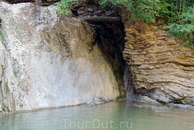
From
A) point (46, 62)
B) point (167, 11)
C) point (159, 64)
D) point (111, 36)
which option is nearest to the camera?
point (46, 62)

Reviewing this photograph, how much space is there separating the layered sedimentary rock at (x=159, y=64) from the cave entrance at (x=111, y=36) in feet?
6.93

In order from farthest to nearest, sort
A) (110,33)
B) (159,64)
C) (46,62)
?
(110,33)
(159,64)
(46,62)

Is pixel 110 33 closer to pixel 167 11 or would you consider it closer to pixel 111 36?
pixel 111 36

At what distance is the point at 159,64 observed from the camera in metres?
9.98

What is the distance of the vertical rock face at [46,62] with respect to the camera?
22.4 feet

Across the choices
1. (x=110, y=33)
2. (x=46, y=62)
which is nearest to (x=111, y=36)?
(x=110, y=33)

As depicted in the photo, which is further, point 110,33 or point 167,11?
point 110,33

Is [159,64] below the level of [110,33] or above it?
below

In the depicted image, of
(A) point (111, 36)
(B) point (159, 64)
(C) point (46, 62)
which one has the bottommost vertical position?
(B) point (159, 64)

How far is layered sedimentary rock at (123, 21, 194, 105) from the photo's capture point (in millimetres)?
9172

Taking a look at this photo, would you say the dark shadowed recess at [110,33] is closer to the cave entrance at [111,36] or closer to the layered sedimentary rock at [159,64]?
the cave entrance at [111,36]

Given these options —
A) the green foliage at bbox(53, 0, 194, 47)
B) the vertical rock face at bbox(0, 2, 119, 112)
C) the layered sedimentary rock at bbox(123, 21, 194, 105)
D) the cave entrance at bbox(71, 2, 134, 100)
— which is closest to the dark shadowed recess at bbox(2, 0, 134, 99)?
the cave entrance at bbox(71, 2, 134, 100)

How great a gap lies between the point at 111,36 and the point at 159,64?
19.3ft

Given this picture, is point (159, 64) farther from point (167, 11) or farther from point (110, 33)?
point (110, 33)
